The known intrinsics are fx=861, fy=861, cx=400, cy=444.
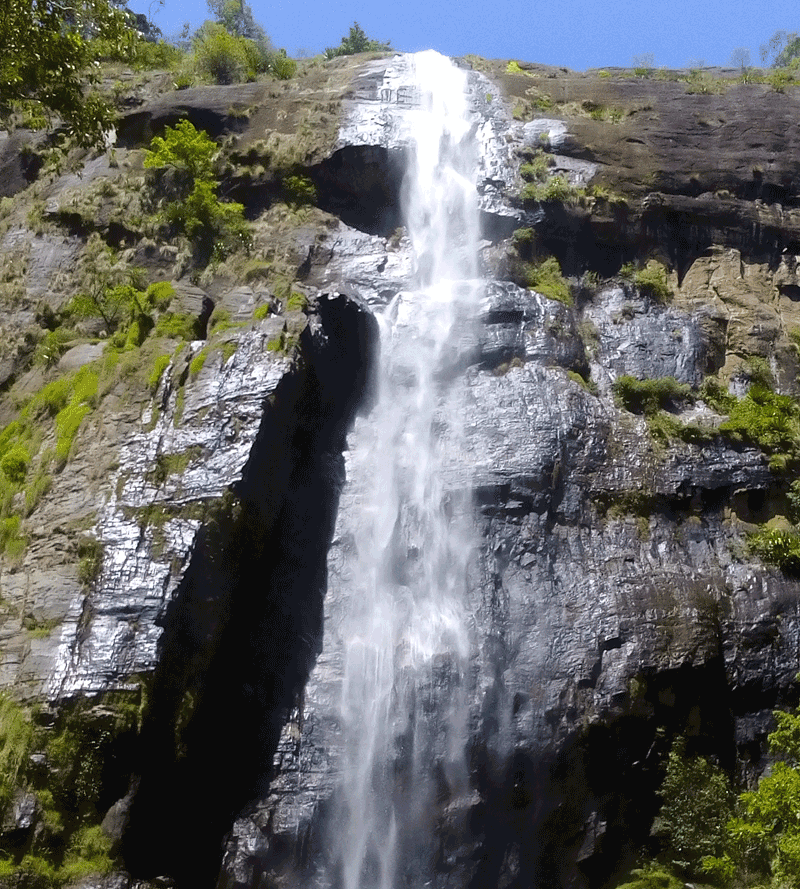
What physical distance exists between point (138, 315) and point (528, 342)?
5.95m

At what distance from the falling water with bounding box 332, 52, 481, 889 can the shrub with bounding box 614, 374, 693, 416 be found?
99.5 inches

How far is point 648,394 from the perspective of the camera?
12742mm

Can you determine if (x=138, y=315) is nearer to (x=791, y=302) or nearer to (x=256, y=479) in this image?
(x=256, y=479)

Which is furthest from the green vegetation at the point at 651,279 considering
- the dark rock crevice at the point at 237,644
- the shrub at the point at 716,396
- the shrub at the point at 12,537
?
the shrub at the point at 12,537

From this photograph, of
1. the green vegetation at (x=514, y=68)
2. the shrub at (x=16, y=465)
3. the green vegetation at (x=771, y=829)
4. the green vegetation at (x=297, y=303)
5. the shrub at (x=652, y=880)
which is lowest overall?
the shrub at (x=652, y=880)

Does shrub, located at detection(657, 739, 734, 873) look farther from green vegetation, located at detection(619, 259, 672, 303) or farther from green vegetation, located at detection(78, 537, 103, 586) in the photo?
green vegetation, located at detection(619, 259, 672, 303)

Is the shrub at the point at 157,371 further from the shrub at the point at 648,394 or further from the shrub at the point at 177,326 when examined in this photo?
the shrub at the point at 648,394

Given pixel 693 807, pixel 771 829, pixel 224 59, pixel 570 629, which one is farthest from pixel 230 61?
pixel 771 829

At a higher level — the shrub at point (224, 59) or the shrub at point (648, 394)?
the shrub at point (224, 59)

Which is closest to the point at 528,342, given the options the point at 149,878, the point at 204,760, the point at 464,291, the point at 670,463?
the point at 464,291

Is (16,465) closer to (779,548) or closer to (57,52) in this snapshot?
(57,52)

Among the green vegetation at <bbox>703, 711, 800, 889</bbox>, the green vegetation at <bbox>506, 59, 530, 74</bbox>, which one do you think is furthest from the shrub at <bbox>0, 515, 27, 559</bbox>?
the green vegetation at <bbox>506, 59, 530, 74</bbox>

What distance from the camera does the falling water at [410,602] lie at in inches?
367

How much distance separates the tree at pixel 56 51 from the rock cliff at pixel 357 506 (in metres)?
3.18
